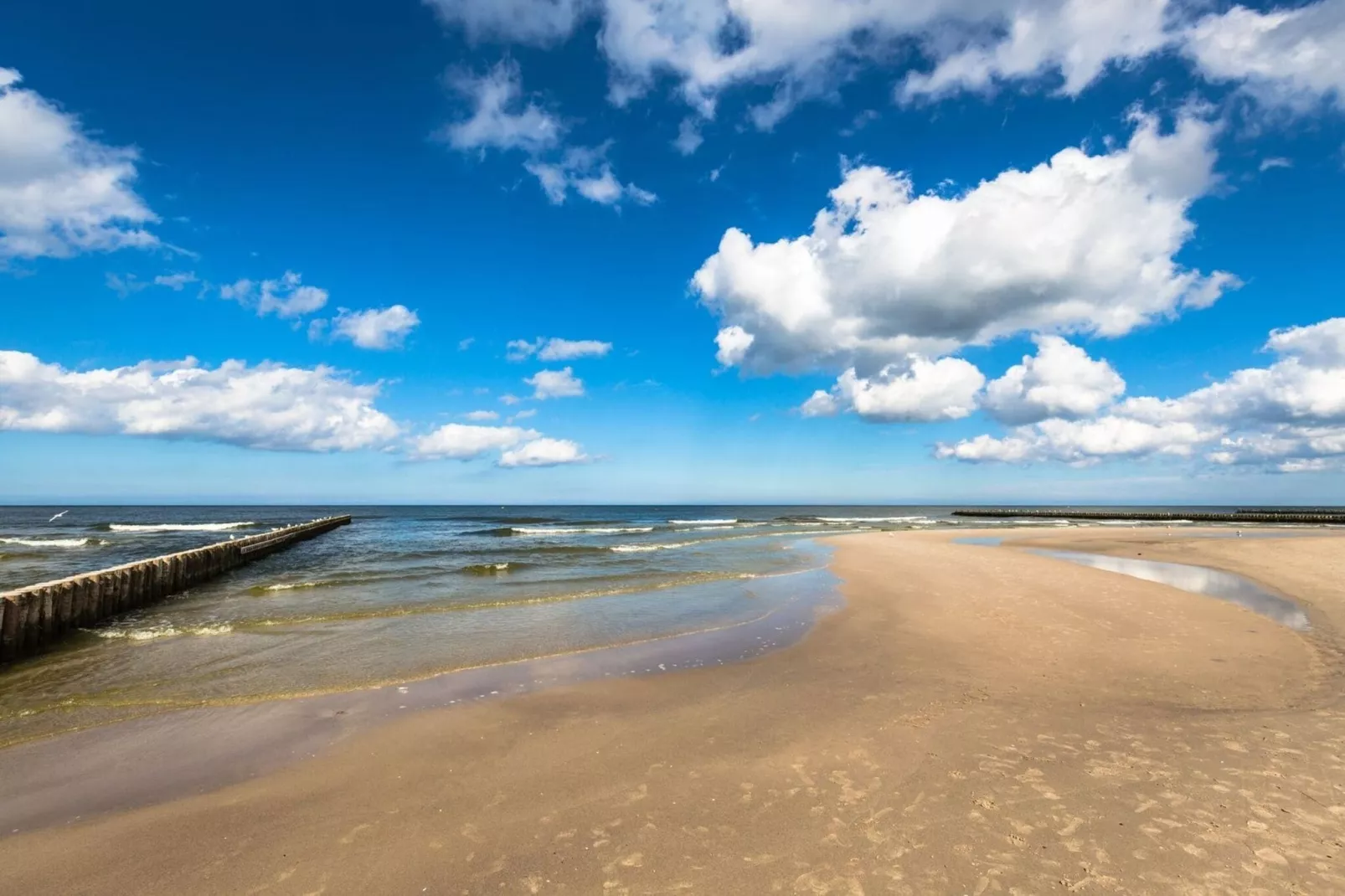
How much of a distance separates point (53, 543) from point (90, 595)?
4383cm

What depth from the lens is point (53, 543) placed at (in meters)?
46.2

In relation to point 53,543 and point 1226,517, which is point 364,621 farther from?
point 1226,517

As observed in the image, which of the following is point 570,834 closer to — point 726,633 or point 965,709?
point 965,709

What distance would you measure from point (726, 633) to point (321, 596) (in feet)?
47.9

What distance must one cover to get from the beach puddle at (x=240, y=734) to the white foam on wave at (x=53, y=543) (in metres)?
49.5

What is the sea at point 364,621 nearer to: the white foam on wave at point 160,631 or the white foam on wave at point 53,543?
the white foam on wave at point 160,631

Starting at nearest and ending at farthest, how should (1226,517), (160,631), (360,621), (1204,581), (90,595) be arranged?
(160,631), (360,621), (90,595), (1204,581), (1226,517)

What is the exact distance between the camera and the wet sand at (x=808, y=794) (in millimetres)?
4891

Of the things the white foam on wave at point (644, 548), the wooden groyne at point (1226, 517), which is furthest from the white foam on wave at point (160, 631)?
the wooden groyne at point (1226, 517)

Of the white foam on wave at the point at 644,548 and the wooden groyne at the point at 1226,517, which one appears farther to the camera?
the wooden groyne at the point at 1226,517

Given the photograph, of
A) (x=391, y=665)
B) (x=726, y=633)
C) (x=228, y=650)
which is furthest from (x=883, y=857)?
(x=228, y=650)

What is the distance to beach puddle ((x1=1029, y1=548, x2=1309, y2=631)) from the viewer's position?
15.2 metres

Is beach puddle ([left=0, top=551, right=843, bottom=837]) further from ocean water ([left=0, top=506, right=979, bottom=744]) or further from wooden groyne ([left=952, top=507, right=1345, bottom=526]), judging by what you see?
wooden groyne ([left=952, top=507, right=1345, bottom=526])

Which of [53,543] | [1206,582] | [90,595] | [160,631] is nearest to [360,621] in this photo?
[160,631]
